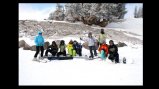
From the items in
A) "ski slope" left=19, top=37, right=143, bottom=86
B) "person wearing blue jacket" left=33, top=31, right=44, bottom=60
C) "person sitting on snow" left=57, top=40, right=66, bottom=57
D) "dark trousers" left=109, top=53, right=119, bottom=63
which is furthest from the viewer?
"person sitting on snow" left=57, top=40, right=66, bottom=57

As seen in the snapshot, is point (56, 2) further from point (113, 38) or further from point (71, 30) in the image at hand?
point (113, 38)

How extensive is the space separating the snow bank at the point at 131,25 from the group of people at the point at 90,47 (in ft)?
3.33

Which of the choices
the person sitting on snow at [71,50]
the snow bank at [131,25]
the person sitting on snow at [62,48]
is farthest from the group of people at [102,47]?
the snow bank at [131,25]

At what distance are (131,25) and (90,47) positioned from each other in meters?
1.81

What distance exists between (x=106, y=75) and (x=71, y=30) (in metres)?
2.51

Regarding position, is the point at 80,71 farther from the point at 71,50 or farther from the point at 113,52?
the point at 113,52

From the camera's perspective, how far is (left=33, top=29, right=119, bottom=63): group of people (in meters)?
11.8

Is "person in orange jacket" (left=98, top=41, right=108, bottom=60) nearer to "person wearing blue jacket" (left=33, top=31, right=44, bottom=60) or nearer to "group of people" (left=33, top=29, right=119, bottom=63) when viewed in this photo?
"group of people" (left=33, top=29, right=119, bottom=63)

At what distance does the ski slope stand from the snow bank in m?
0.67

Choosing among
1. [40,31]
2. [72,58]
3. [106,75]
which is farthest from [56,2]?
[106,75]

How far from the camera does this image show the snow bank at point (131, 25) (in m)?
12.1

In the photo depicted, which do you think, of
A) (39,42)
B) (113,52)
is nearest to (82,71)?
(113,52)

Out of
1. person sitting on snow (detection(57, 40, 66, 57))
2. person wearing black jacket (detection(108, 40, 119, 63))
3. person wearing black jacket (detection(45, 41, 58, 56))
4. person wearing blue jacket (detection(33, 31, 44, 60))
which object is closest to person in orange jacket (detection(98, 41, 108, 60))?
person wearing black jacket (detection(108, 40, 119, 63))

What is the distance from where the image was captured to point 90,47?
1233 centimetres
